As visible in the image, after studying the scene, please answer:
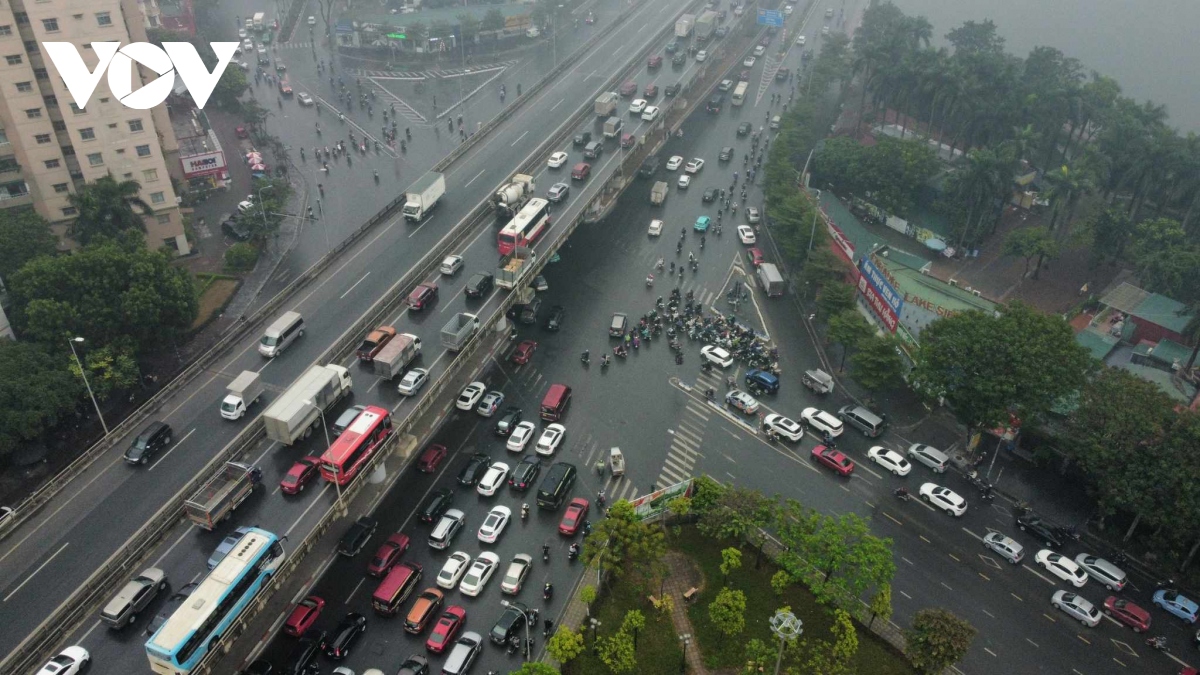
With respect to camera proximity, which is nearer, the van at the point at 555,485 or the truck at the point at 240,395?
the truck at the point at 240,395

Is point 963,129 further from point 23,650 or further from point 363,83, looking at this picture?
point 23,650

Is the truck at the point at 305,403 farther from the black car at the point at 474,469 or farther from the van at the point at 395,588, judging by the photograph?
the van at the point at 395,588

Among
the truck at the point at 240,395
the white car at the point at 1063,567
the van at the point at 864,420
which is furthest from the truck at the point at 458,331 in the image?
the white car at the point at 1063,567

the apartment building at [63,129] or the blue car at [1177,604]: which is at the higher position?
the apartment building at [63,129]

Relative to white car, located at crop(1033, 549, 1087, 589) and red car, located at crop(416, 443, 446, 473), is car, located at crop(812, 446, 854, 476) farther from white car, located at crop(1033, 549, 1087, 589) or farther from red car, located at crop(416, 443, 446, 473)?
red car, located at crop(416, 443, 446, 473)

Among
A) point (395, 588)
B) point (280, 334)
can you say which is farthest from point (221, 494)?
point (280, 334)

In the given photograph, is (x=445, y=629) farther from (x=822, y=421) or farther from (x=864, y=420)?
(x=864, y=420)

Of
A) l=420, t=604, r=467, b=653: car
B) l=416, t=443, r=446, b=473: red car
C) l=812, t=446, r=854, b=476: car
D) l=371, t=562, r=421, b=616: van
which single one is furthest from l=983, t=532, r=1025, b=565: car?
l=416, t=443, r=446, b=473: red car
